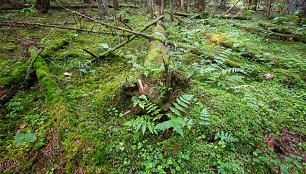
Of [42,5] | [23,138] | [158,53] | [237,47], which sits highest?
[42,5]

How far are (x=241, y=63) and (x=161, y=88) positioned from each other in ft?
8.27

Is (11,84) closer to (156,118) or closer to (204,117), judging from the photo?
(156,118)

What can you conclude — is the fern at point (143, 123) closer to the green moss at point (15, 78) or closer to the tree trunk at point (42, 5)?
the green moss at point (15, 78)

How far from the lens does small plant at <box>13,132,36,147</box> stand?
2.75 m

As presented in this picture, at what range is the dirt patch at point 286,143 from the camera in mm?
2572

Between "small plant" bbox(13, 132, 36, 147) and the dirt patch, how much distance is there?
11.4ft

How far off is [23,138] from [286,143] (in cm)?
391

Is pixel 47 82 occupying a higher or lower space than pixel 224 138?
higher

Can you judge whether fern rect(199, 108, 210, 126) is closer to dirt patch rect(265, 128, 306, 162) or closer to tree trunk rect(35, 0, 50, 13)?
dirt patch rect(265, 128, 306, 162)

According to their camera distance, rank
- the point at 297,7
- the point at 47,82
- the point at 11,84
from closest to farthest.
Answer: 1. the point at 47,82
2. the point at 11,84
3. the point at 297,7

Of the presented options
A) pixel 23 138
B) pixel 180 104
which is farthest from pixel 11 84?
pixel 180 104

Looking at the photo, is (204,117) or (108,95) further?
(108,95)

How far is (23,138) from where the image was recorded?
280 cm

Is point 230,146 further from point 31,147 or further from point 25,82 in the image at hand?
point 25,82
